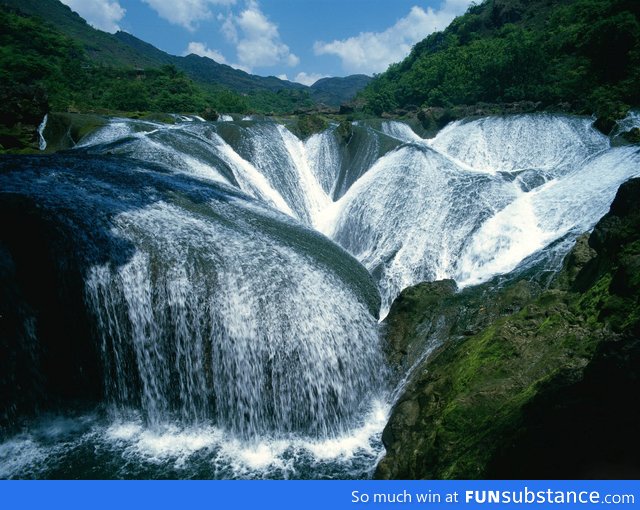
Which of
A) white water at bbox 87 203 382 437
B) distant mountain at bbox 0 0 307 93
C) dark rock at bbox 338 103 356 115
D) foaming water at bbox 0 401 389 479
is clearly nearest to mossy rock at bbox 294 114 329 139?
white water at bbox 87 203 382 437

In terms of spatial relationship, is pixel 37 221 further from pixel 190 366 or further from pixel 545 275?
pixel 545 275

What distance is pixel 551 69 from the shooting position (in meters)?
27.8

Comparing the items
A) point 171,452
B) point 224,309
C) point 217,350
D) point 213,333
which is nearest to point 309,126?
point 224,309

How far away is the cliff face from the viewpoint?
293 centimetres

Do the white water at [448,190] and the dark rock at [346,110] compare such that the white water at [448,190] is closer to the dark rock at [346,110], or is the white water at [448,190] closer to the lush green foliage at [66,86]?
the lush green foliage at [66,86]

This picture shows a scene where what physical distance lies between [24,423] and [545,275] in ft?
33.6

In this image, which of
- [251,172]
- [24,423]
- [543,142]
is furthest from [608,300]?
[543,142]

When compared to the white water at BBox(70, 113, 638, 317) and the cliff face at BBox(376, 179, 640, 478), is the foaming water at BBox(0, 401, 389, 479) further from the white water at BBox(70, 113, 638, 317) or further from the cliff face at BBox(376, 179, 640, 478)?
the white water at BBox(70, 113, 638, 317)

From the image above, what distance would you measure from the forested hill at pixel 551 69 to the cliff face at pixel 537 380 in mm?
16076

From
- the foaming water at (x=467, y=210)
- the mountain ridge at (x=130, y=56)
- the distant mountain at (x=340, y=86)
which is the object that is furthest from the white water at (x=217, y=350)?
the distant mountain at (x=340, y=86)

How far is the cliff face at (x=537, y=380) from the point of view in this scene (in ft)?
9.60

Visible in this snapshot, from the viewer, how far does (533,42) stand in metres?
28.3

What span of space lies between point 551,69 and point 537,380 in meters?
31.2

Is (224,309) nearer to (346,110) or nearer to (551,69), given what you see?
Answer: (551,69)
